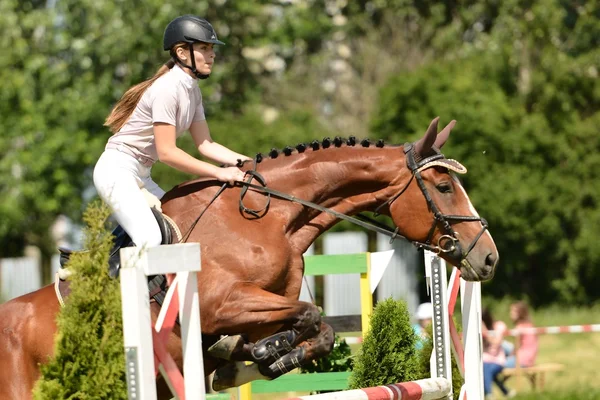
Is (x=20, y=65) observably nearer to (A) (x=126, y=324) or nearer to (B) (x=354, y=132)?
(B) (x=354, y=132)

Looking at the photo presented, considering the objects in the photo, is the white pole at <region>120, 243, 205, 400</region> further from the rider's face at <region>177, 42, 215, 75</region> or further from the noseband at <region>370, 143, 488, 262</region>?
the noseband at <region>370, 143, 488, 262</region>

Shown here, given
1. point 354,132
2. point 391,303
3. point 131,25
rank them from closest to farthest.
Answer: point 391,303, point 131,25, point 354,132

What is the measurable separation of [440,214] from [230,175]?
114 centimetres

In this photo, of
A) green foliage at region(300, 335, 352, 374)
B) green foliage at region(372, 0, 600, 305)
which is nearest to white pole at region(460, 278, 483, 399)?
green foliage at region(300, 335, 352, 374)

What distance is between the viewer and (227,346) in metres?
5.48

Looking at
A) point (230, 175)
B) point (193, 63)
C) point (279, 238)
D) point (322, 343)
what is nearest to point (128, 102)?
point (193, 63)

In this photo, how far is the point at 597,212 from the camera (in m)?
20.7

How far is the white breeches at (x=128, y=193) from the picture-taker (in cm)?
548

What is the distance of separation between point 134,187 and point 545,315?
15.3 m

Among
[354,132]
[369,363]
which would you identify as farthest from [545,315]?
[369,363]

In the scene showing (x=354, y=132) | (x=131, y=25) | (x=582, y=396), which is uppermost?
(x=131, y=25)

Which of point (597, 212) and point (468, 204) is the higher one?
point (597, 212)

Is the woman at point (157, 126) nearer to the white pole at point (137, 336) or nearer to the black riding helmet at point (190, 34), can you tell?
the black riding helmet at point (190, 34)

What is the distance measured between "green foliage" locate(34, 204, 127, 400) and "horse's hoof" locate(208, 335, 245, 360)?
1.35 m
